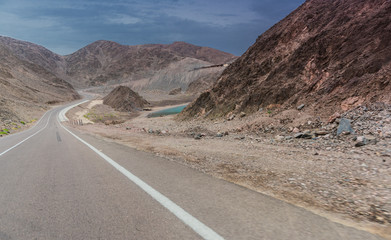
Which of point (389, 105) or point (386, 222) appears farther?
point (389, 105)

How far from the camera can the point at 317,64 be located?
16.7 m

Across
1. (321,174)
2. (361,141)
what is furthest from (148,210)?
(361,141)

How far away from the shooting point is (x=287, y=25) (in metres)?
22.8

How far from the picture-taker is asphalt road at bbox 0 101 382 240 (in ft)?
9.41

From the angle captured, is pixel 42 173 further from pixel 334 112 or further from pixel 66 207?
pixel 334 112

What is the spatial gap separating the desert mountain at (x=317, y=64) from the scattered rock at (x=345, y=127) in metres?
2.25

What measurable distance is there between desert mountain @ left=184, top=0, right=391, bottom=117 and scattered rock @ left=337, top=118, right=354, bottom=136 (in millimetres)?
2249

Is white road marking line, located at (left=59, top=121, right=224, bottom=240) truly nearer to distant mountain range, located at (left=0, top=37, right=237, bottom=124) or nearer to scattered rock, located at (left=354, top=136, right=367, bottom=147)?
scattered rock, located at (left=354, top=136, right=367, bottom=147)

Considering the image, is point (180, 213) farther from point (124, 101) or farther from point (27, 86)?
point (27, 86)

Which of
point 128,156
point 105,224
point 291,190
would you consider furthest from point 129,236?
point 128,156

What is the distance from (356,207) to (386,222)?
51 centimetres

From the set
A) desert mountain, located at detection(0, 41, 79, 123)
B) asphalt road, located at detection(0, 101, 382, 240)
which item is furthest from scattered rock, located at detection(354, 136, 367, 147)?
desert mountain, located at detection(0, 41, 79, 123)

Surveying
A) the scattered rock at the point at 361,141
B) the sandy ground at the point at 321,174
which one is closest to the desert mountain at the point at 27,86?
the sandy ground at the point at 321,174

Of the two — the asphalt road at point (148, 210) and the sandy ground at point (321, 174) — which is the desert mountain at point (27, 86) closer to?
the asphalt road at point (148, 210)
